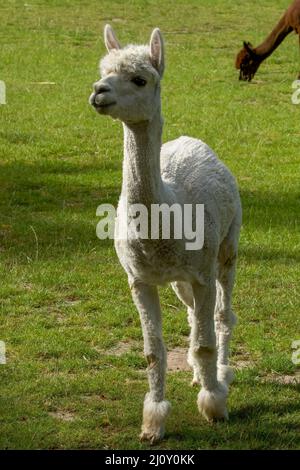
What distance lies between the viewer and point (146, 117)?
204 inches

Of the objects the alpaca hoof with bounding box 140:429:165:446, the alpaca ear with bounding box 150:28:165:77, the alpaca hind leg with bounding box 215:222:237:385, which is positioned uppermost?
the alpaca ear with bounding box 150:28:165:77

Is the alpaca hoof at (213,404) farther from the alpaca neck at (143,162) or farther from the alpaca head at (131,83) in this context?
the alpaca head at (131,83)

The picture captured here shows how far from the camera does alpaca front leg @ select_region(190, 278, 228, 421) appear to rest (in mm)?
5677

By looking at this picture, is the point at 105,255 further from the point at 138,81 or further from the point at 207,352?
the point at 138,81

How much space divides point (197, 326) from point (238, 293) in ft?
7.77

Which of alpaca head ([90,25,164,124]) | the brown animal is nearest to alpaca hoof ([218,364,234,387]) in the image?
alpaca head ([90,25,164,124])

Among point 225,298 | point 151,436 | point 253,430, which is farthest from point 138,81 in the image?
point 253,430

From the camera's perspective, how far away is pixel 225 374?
20.4 feet

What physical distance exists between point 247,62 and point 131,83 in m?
11.9

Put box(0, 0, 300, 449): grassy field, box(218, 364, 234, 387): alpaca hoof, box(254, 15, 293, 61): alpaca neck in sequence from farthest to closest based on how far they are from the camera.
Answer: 1. box(254, 15, 293, 61): alpaca neck
2. box(218, 364, 234, 387): alpaca hoof
3. box(0, 0, 300, 449): grassy field

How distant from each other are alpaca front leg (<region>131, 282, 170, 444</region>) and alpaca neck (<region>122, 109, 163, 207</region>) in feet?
1.69

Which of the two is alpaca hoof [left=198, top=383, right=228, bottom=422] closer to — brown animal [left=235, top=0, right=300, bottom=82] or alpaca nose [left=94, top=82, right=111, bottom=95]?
alpaca nose [left=94, top=82, right=111, bottom=95]

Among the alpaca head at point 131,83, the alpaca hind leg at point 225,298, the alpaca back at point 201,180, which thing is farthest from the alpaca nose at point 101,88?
the alpaca hind leg at point 225,298
